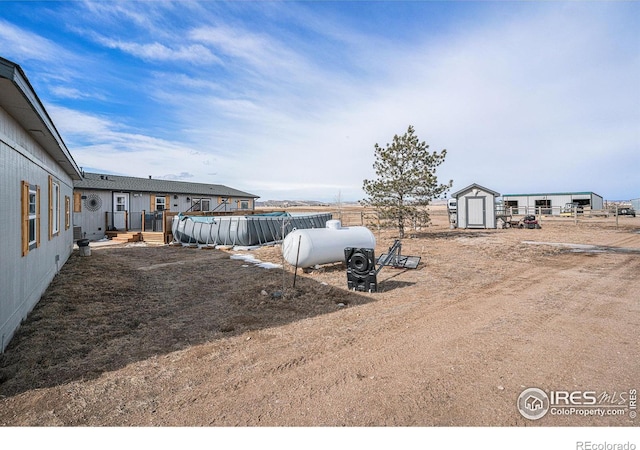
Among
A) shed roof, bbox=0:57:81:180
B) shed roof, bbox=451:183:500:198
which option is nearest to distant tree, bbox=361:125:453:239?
shed roof, bbox=451:183:500:198

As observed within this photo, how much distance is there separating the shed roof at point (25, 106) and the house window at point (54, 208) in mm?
1415

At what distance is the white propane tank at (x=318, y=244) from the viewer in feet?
33.9

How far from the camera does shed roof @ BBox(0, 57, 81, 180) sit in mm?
4195

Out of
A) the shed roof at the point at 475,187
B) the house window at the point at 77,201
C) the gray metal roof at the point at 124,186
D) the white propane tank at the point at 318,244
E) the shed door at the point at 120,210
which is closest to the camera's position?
the white propane tank at the point at 318,244

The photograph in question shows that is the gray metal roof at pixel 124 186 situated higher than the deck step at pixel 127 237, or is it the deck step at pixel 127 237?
the gray metal roof at pixel 124 186

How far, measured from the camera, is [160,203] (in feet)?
82.6

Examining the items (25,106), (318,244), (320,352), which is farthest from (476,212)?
(25,106)

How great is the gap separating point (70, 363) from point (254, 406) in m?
2.84

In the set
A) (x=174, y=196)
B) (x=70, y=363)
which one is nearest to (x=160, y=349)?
(x=70, y=363)

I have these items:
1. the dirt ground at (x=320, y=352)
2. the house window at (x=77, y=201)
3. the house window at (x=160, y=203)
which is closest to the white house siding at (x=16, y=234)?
the dirt ground at (x=320, y=352)

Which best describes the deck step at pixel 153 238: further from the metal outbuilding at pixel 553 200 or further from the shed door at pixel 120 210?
the metal outbuilding at pixel 553 200

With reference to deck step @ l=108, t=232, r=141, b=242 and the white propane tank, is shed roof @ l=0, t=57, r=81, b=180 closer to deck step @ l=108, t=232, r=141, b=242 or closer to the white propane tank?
the white propane tank

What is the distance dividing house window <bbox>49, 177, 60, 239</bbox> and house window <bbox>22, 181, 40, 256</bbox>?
1.73 metres

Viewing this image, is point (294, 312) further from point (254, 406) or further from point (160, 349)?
point (254, 406)
